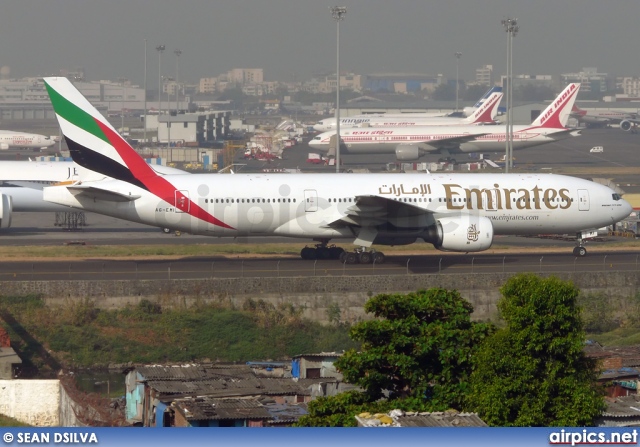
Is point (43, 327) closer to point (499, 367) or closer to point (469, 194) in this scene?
point (469, 194)

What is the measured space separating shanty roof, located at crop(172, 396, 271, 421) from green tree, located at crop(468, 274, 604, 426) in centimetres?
718

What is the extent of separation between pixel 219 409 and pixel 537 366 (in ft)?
31.3

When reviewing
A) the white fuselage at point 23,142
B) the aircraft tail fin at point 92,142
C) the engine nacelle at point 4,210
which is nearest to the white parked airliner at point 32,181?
the engine nacelle at point 4,210

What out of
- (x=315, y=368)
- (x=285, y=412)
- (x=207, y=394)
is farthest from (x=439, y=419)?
(x=315, y=368)

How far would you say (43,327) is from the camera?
45.9 meters

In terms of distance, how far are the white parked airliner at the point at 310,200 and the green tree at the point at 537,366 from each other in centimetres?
2693

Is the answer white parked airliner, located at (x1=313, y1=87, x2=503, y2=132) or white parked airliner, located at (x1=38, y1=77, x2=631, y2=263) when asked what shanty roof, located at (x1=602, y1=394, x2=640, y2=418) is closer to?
white parked airliner, located at (x1=38, y1=77, x2=631, y2=263)

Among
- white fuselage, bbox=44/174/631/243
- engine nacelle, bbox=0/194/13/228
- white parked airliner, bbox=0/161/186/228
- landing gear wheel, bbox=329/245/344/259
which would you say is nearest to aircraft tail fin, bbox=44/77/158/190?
white fuselage, bbox=44/174/631/243

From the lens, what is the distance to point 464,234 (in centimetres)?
5175

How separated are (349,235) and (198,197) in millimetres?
7619

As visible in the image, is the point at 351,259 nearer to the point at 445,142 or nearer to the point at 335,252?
the point at 335,252

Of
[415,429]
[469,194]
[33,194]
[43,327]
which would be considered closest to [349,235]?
[469,194]

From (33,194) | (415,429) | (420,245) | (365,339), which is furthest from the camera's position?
(33,194)

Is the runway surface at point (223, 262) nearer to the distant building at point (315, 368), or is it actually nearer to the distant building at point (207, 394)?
the distant building at point (315, 368)
